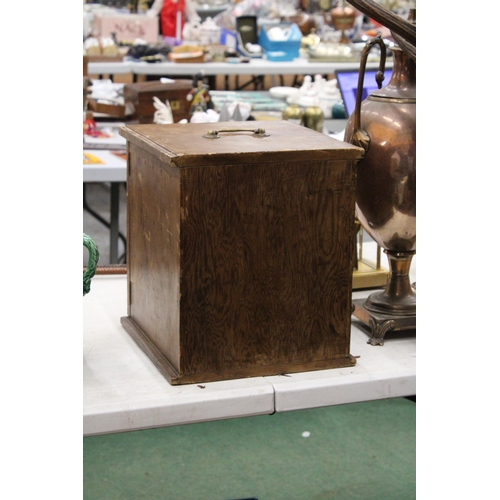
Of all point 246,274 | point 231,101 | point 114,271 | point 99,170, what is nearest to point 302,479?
point 114,271

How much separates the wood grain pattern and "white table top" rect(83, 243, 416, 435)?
0.03 meters

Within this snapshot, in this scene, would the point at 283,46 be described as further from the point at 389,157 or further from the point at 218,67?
the point at 389,157

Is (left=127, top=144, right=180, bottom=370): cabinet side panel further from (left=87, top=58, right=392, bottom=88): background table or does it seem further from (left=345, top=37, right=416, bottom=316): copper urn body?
(left=87, top=58, right=392, bottom=88): background table

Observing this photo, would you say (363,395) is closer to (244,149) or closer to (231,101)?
(244,149)

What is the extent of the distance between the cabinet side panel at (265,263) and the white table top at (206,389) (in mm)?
44

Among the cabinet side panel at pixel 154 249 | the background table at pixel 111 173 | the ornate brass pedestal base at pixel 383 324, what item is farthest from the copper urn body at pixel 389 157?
the background table at pixel 111 173

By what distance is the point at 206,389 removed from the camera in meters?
1.29

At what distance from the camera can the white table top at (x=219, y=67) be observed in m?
4.83

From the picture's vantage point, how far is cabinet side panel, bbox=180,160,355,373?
125 centimetres

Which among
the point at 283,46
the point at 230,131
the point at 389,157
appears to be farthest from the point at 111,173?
the point at 283,46

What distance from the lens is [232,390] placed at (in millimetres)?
1288

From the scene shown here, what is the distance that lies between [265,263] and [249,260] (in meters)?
0.03

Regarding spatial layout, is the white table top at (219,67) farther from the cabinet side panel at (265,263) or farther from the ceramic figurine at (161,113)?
the cabinet side panel at (265,263)
